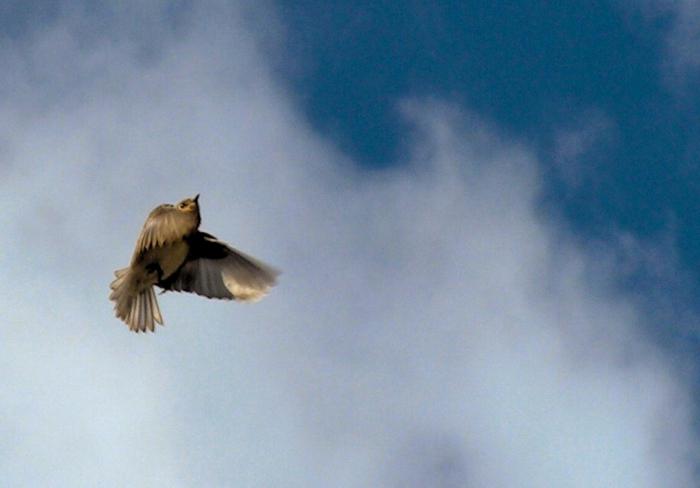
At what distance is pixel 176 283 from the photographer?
5294 centimetres

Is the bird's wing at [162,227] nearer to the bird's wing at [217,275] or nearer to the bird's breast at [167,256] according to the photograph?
the bird's breast at [167,256]

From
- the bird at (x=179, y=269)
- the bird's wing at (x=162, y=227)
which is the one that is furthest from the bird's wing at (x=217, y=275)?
the bird's wing at (x=162, y=227)

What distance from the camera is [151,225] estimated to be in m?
50.9

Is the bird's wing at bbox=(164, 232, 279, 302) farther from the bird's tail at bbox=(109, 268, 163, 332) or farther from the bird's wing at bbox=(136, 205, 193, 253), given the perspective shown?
the bird's wing at bbox=(136, 205, 193, 253)

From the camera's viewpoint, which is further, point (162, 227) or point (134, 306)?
point (134, 306)

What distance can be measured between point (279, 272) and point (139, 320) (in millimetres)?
3361

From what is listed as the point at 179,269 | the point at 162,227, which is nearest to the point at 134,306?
the point at 179,269

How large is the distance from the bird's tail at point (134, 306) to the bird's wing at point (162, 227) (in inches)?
53.1

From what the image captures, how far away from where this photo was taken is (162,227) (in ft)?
168

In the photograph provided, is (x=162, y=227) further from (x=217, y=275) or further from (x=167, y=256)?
(x=217, y=275)

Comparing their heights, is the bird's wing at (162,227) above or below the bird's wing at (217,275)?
below

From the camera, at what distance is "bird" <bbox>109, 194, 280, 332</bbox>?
51281 millimetres

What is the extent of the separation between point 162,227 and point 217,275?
2.48 meters

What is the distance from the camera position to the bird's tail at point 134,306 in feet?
171
